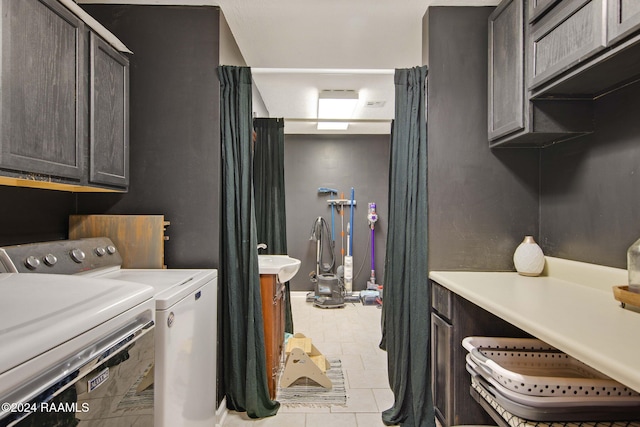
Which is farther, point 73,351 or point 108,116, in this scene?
point 108,116

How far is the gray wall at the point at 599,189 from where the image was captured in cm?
140

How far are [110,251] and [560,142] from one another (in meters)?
2.49

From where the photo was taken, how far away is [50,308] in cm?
79

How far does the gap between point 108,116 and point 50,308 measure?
124 centimetres

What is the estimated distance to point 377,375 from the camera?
2527mm

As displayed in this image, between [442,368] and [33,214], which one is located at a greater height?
[33,214]

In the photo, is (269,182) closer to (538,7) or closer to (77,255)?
(77,255)

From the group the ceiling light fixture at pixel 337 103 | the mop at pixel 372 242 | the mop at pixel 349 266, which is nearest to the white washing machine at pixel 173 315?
the ceiling light fixture at pixel 337 103

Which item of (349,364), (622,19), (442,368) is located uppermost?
(622,19)

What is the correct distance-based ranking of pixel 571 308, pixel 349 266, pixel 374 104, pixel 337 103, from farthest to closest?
pixel 349 266 < pixel 374 104 < pixel 337 103 < pixel 571 308

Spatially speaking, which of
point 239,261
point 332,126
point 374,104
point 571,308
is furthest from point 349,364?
point 332,126

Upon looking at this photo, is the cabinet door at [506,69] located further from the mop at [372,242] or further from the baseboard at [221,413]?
the mop at [372,242]

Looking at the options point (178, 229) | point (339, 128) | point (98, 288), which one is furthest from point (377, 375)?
point (339, 128)

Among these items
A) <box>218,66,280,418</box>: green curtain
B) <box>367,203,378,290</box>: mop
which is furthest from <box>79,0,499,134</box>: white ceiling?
<box>367,203,378,290</box>: mop
